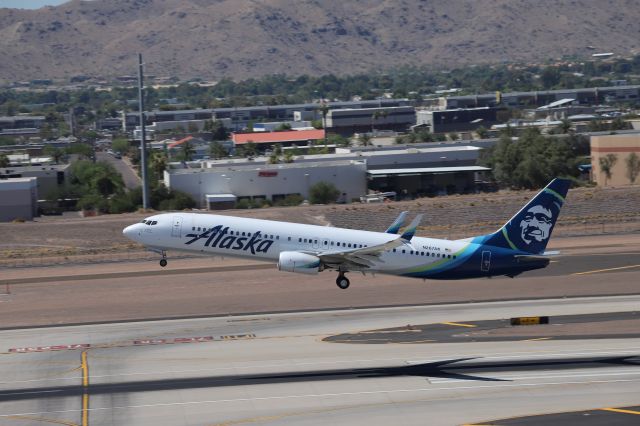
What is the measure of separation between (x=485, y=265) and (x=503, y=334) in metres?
5.72

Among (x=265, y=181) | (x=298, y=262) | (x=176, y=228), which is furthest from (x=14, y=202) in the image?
Answer: (x=298, y=262)

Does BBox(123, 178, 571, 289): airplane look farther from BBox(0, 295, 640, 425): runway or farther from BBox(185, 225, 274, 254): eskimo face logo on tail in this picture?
BBox(0, 295, 640, 425): runway

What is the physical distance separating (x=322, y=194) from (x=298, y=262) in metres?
76.8

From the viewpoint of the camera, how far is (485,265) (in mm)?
79812

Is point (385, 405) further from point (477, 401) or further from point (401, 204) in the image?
point (401, 204)

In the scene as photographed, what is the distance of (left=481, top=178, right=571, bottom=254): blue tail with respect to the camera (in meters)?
79.6

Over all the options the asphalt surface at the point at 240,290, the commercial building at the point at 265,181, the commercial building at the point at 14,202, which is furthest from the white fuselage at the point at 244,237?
the commercial building at the point at 265,181

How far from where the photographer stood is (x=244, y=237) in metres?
75.4

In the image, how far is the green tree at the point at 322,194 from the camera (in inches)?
5960

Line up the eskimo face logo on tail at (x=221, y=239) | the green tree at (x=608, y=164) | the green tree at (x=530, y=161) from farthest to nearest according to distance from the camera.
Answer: the green tree at (x=530, y=161) → the green tree at (x=608, y=164) → the eskimo face logo on tail at (x=221, y=239)

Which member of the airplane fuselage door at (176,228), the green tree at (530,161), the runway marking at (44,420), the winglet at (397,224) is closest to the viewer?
the runway marking at (44,420)

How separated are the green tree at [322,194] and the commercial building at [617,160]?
134 feet

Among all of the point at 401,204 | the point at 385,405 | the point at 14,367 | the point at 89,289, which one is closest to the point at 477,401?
the point at 385,405

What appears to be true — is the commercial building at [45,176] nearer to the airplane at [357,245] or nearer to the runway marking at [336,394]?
the airplane at [357,245]
